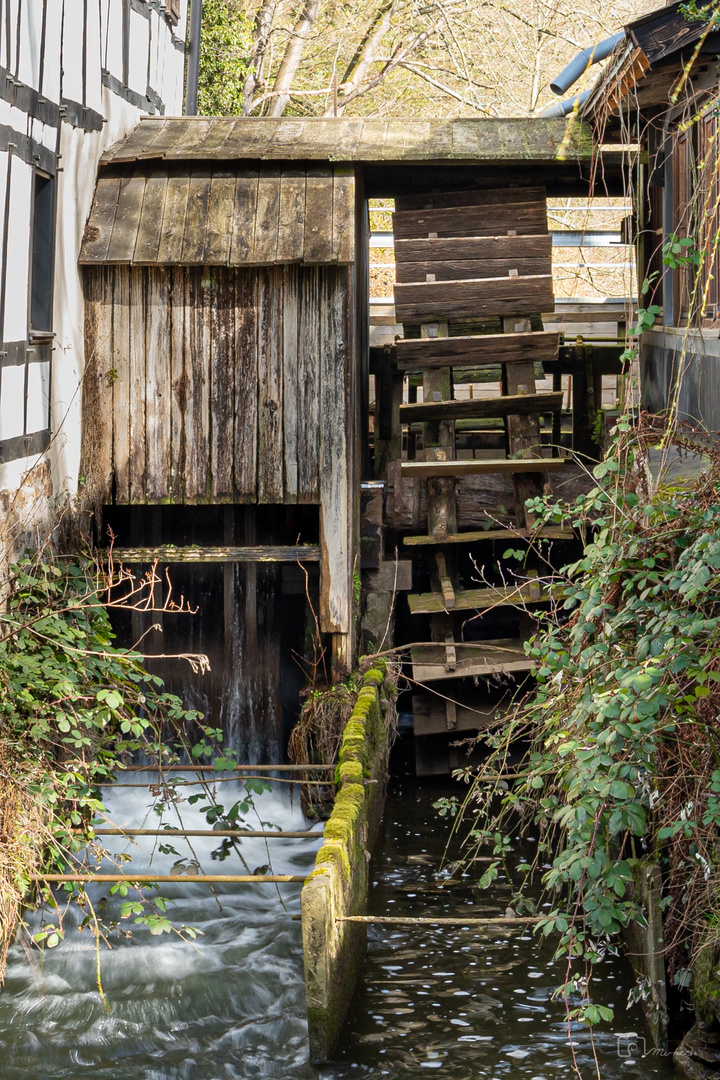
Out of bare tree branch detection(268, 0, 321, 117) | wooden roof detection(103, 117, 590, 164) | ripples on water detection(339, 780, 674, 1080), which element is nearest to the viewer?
ripples on water detection(339, 780, 674, 1080)

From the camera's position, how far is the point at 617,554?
5090 millimetres

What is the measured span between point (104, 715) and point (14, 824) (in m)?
0.98

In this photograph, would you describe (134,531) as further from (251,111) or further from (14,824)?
(251,111)

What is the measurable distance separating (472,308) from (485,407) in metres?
0.82

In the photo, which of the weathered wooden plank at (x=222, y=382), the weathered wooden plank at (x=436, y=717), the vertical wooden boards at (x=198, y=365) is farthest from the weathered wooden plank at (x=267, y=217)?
the weathered wooden plank at (x=436, y=717)

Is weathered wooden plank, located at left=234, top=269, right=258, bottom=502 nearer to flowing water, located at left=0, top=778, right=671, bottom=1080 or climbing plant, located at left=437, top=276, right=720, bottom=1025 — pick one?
flowing water, located at left=0, top=778, right=671, bottom=1080

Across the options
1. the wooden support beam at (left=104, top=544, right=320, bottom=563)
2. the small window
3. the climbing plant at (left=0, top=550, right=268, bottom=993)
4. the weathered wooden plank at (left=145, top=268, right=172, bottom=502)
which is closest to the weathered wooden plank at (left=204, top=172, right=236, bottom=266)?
the weathered wooden plank at (left=145, top=268, right=172, bottom=502)

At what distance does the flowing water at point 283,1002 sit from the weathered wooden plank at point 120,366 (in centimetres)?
316

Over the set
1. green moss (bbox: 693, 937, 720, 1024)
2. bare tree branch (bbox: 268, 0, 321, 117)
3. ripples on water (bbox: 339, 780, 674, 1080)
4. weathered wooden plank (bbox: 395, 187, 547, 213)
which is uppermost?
bare tree branch (bbox: 268, 0, 321, 117)

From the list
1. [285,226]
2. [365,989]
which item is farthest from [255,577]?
[365,989]

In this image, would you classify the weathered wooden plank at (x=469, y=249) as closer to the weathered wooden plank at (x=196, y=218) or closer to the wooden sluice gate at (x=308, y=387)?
the wooden sluice gate at (x=308, y=387)

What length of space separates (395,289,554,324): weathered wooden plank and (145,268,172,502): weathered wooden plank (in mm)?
1892

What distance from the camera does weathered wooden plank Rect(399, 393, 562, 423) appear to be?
880 centimetres

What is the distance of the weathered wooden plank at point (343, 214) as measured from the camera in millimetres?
7852
